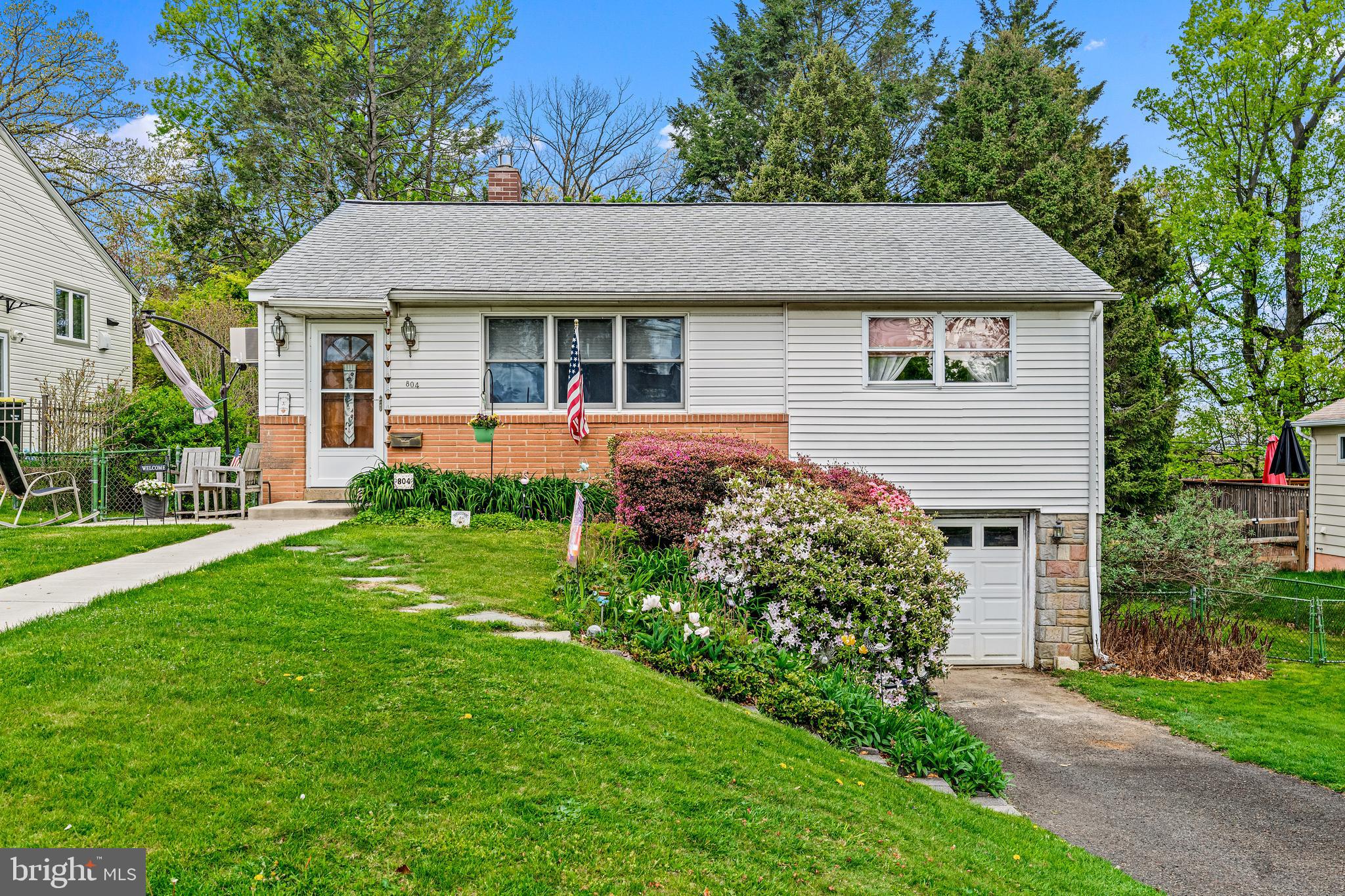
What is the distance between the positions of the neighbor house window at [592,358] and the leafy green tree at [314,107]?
52.9 feet

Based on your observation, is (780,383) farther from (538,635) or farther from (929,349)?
(538,635)

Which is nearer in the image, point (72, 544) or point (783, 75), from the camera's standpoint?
point (72, 544)

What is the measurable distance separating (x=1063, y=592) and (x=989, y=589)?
1.07 m

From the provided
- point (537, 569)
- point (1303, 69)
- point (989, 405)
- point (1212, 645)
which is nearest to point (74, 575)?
point (537, 569)

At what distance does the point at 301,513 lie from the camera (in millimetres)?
11562

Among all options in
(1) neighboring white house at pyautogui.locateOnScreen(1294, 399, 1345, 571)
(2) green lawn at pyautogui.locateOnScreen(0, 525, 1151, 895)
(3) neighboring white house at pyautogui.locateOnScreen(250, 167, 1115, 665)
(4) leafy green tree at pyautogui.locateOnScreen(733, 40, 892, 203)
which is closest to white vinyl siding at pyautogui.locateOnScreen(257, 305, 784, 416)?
(3) neighboring white house at pyautogui.locateOnScreen(250, 167, 1115, 665)

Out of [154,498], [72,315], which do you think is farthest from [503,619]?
[72,315]

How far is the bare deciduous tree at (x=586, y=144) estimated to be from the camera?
29.5 metres

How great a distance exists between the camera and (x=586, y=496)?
11.6 m

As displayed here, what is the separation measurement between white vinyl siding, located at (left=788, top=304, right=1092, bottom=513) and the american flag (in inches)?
121

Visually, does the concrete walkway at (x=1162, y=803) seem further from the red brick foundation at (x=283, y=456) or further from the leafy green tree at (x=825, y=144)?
the leafy green tree at (x=825, y=144)

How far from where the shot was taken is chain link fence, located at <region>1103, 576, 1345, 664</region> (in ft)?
45.6

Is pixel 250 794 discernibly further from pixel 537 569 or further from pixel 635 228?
pixel 635 228

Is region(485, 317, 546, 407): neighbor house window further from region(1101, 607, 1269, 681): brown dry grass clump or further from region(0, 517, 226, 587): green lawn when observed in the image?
region(1101, 607, 1269, 681): brown dry grass clump
